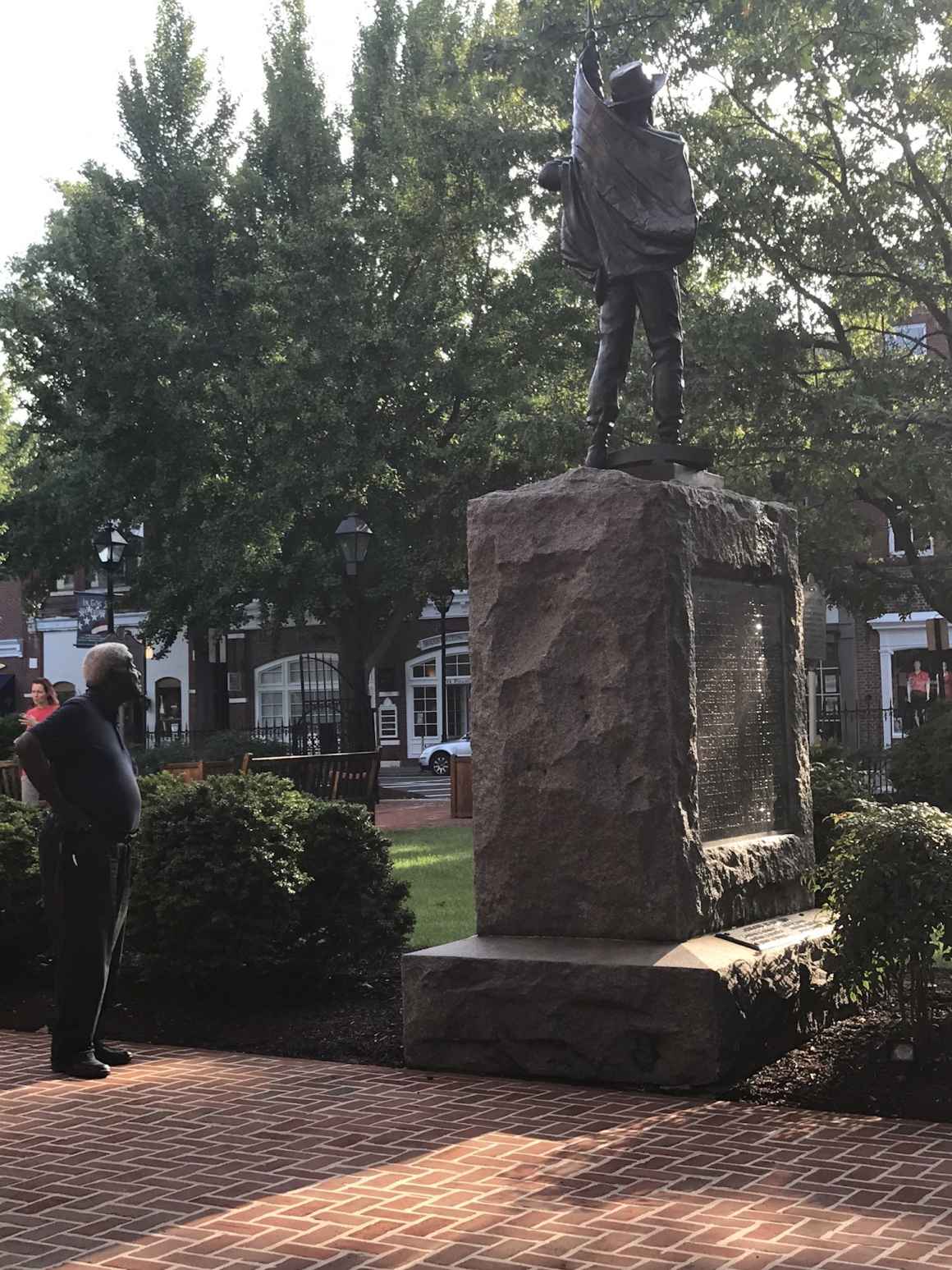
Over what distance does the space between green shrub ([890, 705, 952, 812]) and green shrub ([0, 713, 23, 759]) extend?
40.0 ft

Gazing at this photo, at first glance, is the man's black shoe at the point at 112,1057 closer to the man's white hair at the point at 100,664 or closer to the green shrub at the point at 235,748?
the man's white hair at the point at 100,664

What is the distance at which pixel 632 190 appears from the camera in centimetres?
752

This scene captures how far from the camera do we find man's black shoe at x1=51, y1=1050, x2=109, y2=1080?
6.66m

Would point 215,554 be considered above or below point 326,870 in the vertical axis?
above

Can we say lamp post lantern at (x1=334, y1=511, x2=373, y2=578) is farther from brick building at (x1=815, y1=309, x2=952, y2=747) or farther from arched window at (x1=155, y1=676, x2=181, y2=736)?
arched window at (x1=155, y1=676, x2=181, y2=736)

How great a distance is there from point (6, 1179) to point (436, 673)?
1585 inches

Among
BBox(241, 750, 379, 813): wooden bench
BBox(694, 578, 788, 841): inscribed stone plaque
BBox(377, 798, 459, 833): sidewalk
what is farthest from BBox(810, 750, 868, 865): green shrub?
BBox(377, 798, 459, 833): sidewalk

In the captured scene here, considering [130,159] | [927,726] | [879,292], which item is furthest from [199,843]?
[130,159]

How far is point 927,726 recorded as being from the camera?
14.9 m

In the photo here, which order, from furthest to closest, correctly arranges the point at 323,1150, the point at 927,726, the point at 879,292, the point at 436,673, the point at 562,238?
the point at 436,673 → the point at 879,292 → the point at 927,726 → the point at 562,238 → the point at 323,1150

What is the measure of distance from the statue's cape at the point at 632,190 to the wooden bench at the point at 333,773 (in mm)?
9721

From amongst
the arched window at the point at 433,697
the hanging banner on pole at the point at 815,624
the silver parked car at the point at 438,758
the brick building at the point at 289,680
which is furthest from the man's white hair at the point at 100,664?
the arched window at the point at 433,697

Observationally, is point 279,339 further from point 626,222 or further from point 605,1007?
point 605,1007

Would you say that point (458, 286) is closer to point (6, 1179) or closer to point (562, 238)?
point (562, 238)
